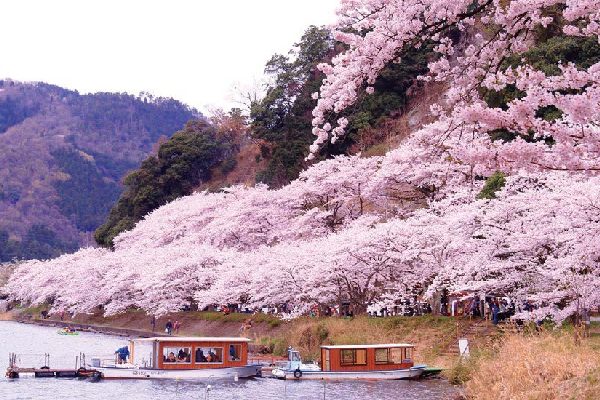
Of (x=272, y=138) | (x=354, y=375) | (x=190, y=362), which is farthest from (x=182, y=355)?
(x=272, y=138)

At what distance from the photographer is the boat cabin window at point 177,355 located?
122 feet

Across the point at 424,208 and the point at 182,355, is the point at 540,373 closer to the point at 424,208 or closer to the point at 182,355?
the point at 182,355

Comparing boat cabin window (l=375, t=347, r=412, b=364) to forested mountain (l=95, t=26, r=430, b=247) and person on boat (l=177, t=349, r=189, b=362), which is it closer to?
person on boat (l=177, t=349, r=189, b=362)

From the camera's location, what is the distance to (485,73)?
11664mm

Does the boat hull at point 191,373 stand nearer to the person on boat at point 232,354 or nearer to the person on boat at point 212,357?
the person on boat at point 212,357

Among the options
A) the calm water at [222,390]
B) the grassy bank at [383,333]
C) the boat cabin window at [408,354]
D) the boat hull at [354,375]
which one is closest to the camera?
the calm water at [222,390]

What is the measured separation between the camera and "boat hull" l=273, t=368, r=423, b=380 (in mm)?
32219

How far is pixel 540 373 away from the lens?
17031 mm

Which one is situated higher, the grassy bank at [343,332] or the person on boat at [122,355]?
the grassy bank at [343,332]

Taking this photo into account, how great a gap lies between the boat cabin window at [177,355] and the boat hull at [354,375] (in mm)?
4666

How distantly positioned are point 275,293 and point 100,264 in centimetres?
3171

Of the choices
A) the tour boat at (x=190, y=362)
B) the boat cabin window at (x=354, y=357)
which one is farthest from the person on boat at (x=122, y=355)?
the boat cabin window at (x=354, y=357)

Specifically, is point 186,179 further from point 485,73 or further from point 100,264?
point 485,73

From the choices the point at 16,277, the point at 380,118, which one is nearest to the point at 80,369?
the point at 380,118
